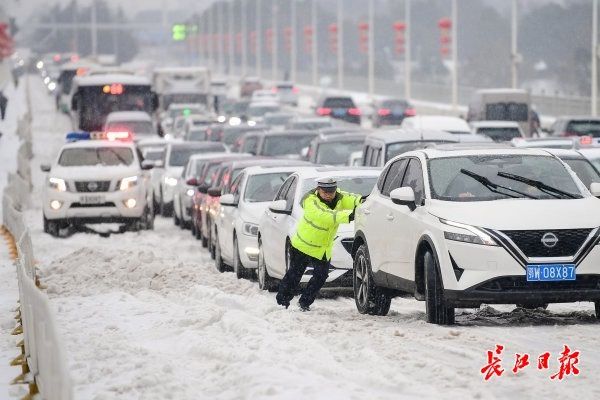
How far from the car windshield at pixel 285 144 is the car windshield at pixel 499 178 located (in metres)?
21.4

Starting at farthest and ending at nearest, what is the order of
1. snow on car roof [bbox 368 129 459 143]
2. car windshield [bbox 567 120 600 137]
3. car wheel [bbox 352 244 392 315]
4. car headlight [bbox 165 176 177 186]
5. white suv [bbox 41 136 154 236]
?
car windshield [bbox 567 120 600 137] < car headlight [bbox 165 176 177 186] < white suv [bbox 41 136 154 236] < snow on car roof [bbox 368 129 459 143] < car wheel [bbox 352 244 392 315]

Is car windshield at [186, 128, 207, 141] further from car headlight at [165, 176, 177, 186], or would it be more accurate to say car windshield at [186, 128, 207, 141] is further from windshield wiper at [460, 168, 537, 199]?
windshield wiper at [460, 168, 537, 199]

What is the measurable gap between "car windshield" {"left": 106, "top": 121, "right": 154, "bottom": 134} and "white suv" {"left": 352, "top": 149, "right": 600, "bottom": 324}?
124 feet

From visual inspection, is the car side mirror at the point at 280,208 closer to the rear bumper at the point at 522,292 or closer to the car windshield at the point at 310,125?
the rear bumper at the point at 522,292

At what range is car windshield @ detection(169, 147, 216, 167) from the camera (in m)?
36.5

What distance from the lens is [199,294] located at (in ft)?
57.7

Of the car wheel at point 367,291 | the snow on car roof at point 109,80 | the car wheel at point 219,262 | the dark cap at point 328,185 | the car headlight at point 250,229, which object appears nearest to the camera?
the car wheel at point 367,291

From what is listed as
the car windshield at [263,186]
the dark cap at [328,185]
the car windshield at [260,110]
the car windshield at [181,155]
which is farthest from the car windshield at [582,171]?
the car windshield at [260,110]

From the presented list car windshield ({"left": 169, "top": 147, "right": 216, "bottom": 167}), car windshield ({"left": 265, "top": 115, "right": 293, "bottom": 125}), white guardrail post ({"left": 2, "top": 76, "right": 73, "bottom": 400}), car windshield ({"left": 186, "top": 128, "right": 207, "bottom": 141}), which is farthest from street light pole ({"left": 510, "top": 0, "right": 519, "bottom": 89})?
white guardrail post ({"left": 2, "top": 76, "right": 73, "bottom": 400})

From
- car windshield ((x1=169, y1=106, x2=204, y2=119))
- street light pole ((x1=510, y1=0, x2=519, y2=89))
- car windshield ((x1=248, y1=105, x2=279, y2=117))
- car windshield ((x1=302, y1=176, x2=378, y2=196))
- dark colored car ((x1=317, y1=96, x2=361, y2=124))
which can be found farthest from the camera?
car windshield ((x1=248, y1=105, x2=279, y2=117))

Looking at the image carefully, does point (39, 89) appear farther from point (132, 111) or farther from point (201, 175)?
point (201, 175)

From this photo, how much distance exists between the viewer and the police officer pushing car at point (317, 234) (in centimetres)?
1566

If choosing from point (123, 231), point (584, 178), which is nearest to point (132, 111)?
point (123, 231)

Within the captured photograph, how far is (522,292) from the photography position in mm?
13258
